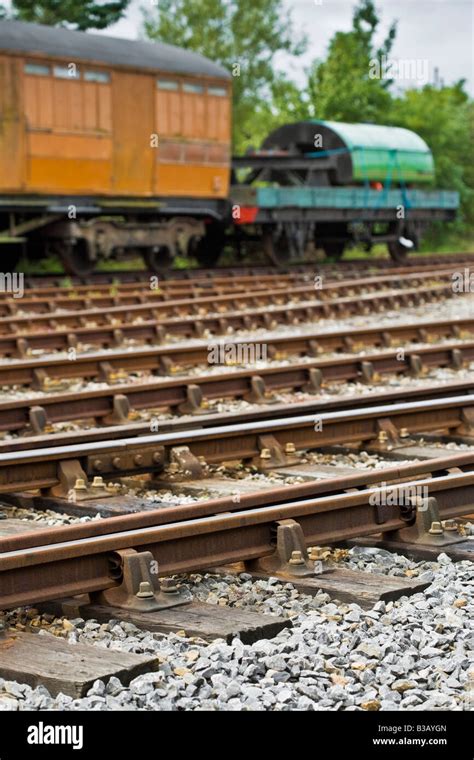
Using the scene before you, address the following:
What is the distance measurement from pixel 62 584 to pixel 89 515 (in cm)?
149

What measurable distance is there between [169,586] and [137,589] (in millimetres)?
166

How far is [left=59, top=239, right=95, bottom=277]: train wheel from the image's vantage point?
20219mm

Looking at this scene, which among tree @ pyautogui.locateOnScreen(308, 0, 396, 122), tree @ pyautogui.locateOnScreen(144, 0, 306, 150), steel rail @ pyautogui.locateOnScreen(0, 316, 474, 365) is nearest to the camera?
steel rail @ pyautogui.locateOnScreen(0, 316, 474, 365)

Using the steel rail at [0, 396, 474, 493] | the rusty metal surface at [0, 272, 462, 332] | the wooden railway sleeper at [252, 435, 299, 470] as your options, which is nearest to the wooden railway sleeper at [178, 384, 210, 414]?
the steel rail at [0, 396, 474, 493]

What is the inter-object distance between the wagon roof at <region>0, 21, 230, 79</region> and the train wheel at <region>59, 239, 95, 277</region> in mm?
2872

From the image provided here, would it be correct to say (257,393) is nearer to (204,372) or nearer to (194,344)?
(204,372)

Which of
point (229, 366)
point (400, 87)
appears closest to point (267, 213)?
point (229, 366)

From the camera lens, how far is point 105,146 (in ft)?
64.8

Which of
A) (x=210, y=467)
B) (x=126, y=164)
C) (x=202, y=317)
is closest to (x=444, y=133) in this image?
(x=126, y=164)

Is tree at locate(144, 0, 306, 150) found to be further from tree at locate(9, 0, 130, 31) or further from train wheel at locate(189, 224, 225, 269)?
train wheel at locate(189, 224, 225, 269)

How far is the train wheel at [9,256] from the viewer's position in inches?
821

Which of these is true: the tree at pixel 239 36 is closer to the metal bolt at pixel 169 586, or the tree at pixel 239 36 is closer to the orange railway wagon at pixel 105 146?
the orange railway wagon at pixel 105 146

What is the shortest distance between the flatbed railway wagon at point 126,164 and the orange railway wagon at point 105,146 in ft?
0.07

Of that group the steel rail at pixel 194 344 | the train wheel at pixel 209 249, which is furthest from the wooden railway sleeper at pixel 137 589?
the train wheel at pixel 209 249
